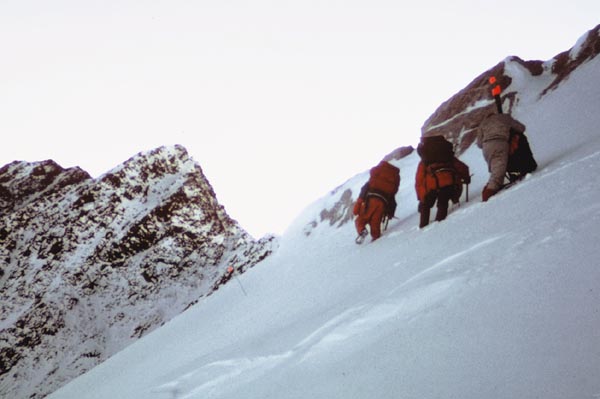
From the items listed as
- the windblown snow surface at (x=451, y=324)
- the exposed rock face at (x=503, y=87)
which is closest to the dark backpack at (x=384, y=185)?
the windblown snow surface at (x=451, y=324)

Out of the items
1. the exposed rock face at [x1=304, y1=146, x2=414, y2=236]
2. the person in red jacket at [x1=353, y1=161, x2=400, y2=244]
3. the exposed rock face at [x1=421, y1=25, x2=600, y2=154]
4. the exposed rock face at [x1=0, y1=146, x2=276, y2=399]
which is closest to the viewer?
the person in red jacket at [x1=353, y1=161, x2=400, y2=244]

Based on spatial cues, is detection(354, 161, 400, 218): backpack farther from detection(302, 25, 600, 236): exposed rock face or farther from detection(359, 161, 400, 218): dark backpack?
detection(302, 25, 600, 236): exposed rock face

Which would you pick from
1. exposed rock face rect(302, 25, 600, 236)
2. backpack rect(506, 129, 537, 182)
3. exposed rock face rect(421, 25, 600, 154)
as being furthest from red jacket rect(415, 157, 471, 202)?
exposed rock face rect(421, 25, 600, 154)

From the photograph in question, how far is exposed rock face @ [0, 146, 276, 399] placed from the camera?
41062 mm

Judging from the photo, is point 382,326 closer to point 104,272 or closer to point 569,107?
point 569,107

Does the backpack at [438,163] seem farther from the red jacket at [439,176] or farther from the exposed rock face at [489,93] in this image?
the exposed rock face at [489,93]

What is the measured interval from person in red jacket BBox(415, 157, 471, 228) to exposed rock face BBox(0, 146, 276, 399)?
3197 cm

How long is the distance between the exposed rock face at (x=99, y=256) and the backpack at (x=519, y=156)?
3260 cm

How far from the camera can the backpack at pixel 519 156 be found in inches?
225

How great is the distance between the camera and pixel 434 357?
1.80m

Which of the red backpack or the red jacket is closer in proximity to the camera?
the red jacket

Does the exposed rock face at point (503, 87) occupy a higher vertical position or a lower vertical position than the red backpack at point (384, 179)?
higher

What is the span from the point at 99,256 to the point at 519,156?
178 feet

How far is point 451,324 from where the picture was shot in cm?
201
